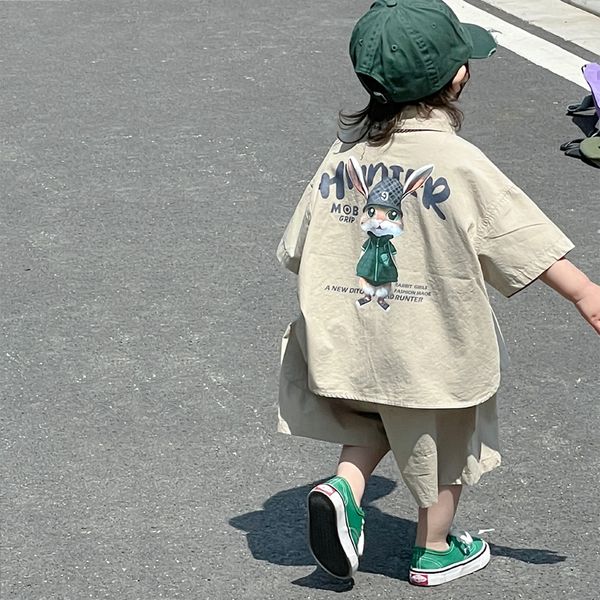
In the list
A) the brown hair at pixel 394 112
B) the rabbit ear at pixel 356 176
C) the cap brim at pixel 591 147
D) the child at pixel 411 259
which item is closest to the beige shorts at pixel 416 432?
the child at pixel 411 259

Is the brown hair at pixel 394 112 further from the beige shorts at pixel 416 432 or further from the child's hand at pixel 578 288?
the beige shorts at pixel 416 432

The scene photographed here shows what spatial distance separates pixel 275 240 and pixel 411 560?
237cm

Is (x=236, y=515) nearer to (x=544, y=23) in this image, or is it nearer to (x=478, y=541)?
(x=478, y=541)

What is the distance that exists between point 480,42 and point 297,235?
2.06ft

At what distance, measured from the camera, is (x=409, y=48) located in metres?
2.94

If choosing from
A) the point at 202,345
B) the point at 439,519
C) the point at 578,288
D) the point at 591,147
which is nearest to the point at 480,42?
the point at 578,288

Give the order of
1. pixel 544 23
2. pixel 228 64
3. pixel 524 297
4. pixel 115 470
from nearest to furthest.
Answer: pixel 115 470 → pixel 524 297 → pixel 228 64 → pixel 544 23

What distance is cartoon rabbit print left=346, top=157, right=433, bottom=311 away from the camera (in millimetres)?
3018

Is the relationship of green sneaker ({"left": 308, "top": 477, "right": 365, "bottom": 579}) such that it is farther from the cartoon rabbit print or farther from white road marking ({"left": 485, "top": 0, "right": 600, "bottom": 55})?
white road marking ({"left": 485, "top": 0, "right": 600, "bottom": 55})

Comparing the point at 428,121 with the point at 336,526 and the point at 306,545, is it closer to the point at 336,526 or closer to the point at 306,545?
the point at 336,526

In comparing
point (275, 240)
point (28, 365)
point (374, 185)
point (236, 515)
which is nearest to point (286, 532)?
point (236, 515)

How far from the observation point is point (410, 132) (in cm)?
304

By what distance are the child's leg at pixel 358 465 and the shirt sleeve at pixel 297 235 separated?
477 mm

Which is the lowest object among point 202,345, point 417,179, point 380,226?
point 202,345
